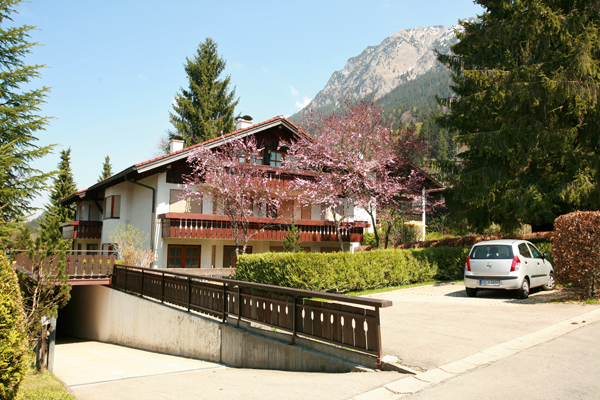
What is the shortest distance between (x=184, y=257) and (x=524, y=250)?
1678 centimetres

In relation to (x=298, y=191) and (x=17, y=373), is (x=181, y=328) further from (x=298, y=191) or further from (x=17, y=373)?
(x=298, y=191)

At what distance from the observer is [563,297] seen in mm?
12336

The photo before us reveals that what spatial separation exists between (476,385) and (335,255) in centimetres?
975

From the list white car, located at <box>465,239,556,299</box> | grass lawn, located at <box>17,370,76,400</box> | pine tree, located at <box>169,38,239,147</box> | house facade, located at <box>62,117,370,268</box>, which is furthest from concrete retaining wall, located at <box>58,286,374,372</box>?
pine tree, located at <box>169,38,239,147</box>

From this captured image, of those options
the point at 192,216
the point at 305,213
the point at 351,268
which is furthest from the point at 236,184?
the point at 351,268

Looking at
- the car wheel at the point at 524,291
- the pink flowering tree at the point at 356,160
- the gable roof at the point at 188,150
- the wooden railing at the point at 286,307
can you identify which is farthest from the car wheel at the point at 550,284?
the gable roof at the point at 188,150

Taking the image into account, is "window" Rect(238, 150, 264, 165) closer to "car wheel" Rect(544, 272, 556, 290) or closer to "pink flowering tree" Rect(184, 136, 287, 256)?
→ "pink flowering tree" Rect(184, 136, 287, 256)

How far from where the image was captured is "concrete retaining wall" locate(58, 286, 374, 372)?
317 inches

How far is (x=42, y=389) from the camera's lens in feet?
24.7

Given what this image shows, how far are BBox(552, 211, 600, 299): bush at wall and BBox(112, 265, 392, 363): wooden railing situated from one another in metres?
5.41

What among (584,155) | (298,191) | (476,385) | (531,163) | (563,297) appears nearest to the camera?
(476,385)

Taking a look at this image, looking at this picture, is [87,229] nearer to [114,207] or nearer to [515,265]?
[114,207]

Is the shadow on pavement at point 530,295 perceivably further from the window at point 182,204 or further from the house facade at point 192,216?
the window at point 182,204

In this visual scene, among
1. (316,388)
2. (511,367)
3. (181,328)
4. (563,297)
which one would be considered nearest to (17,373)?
(316,388)
